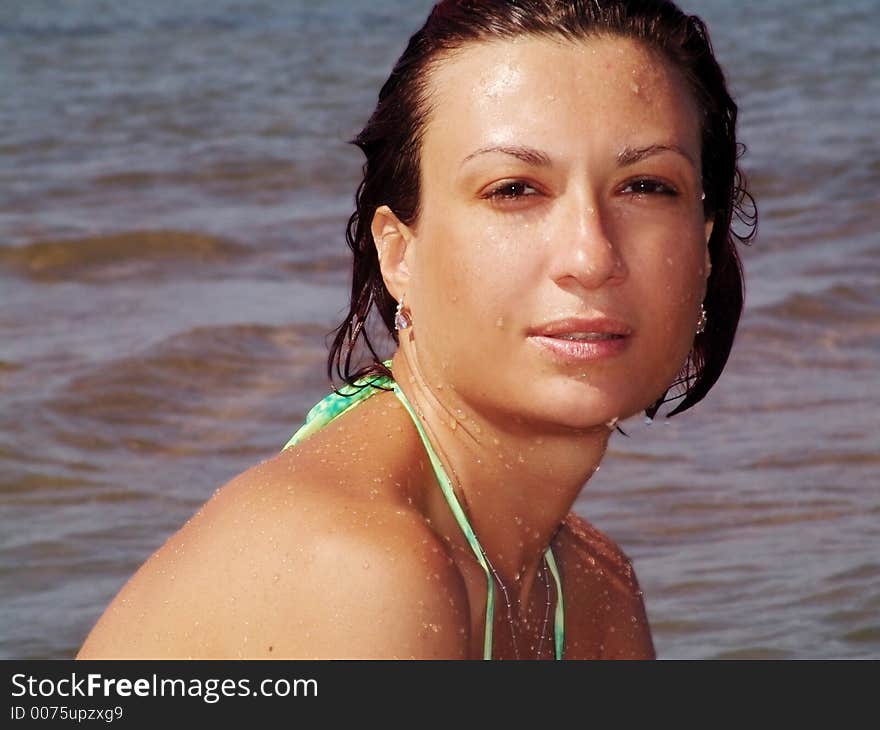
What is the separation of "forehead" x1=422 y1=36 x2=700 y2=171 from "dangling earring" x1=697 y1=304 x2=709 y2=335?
366mm

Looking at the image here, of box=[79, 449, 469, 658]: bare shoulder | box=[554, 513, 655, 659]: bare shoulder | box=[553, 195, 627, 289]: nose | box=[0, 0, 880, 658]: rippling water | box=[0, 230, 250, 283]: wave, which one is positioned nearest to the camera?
box=[79, 449, 469, 658]: bare shoulder

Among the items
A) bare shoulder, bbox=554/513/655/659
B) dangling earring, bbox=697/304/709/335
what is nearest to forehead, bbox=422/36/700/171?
dangling earring, bbox=697/304/709/335

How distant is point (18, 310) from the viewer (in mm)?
7754

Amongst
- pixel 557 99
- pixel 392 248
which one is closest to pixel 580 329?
pixel 557 99

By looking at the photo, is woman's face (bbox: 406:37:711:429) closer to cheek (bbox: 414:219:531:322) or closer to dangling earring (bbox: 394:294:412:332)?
cheek (bbox: 414:219:531:322)

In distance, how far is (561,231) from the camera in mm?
2729

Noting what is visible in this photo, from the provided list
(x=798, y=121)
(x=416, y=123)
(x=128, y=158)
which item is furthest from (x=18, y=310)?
(x=798, y=121)

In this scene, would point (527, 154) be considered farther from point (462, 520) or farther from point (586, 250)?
point (462, 520)

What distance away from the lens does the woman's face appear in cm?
273

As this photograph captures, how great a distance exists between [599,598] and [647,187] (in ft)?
3.52

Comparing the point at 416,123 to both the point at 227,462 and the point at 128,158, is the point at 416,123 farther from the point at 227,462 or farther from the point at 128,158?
the point at 128,158

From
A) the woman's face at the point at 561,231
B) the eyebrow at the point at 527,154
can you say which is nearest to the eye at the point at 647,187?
the woman's face at the point at 561,231

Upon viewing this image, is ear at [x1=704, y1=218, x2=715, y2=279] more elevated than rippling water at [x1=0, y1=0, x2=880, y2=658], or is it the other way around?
ear at [x1=704, y1=218, x2=715, y2=279]
